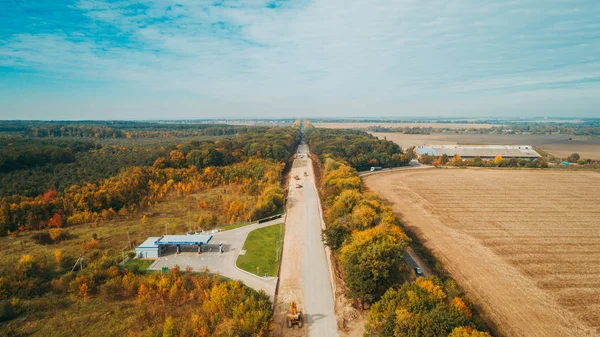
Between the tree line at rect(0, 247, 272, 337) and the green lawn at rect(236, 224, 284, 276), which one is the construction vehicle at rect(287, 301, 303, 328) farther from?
the green lawn at rect(236, 224, 284, 276)

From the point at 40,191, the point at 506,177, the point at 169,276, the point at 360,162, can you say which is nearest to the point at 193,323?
the point at 169,276

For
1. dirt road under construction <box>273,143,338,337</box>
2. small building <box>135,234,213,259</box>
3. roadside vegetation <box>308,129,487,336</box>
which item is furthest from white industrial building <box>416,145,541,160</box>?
small building <box>135,234,213,259</box>

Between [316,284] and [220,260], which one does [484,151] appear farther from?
[220,260]

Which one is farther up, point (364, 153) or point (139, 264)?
point (364, 153)

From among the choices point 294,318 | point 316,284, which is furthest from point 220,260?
point 294,318

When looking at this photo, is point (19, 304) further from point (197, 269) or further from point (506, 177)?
point (506, 177)
